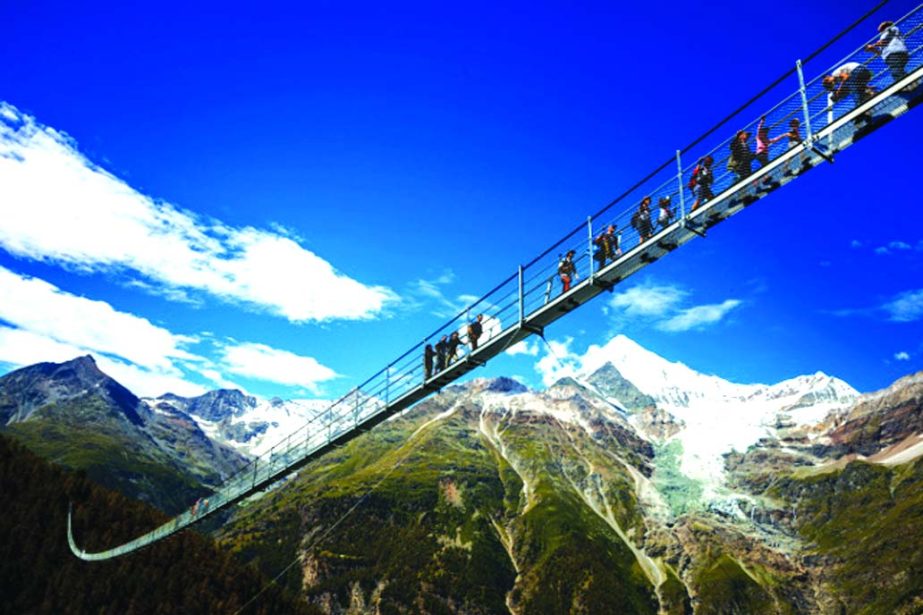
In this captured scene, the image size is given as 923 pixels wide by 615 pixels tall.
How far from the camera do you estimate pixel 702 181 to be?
22344mm

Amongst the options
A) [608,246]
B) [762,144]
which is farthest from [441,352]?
[762,144]

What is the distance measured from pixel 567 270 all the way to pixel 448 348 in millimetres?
6782

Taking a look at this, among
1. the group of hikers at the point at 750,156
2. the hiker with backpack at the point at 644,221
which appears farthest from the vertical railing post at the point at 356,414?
the hiker with backpack at the point at 644,221

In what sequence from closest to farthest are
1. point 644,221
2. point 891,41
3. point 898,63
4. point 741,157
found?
point 898,63, point 891,41, point 741,157, point 644,221

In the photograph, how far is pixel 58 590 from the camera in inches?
2313

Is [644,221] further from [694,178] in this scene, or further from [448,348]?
[448,348]

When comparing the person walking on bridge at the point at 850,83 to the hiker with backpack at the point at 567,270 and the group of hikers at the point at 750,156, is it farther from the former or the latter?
the hiker with backpack at the point at 567,270

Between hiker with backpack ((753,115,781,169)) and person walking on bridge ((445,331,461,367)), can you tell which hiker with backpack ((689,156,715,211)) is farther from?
person walking on bridge ((445,331,461,367))

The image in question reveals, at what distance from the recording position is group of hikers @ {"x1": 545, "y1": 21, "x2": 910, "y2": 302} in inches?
717

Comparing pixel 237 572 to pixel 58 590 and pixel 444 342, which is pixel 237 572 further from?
pixel 444 342

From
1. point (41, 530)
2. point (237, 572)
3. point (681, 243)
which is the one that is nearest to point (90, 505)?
point (41, 530)

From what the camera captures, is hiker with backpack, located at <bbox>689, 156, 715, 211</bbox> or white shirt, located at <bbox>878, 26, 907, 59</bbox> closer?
white shirt, located at <bbox>878, 26, 907, 59</bbox>

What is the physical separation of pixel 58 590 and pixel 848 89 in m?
70.1

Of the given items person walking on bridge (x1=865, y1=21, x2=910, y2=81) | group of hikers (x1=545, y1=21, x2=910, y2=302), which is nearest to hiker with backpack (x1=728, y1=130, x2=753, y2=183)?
group of hikers (x1=545, y1=21, x2=910, y2=302)
